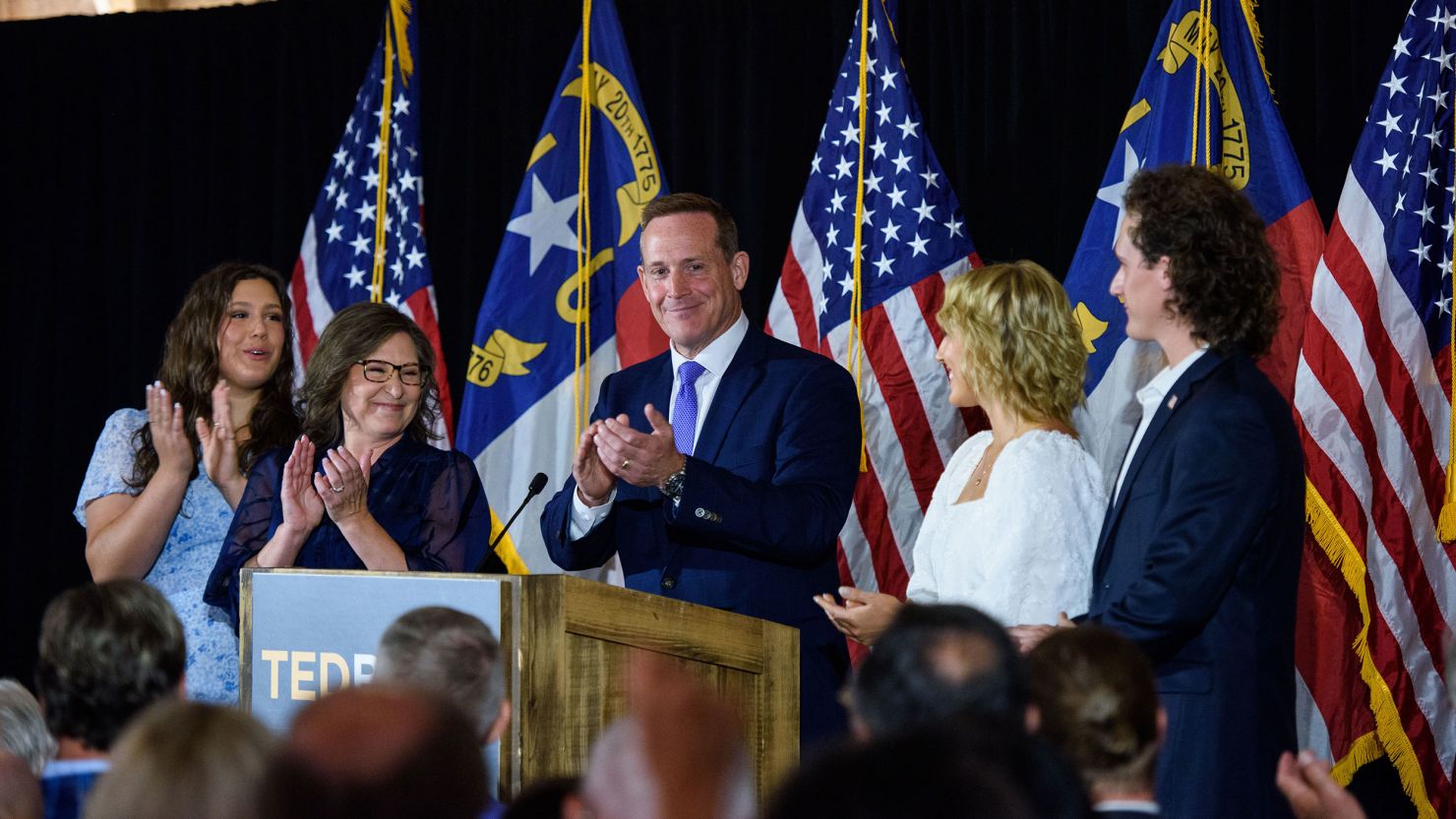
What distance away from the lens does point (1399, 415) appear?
4.49 metres

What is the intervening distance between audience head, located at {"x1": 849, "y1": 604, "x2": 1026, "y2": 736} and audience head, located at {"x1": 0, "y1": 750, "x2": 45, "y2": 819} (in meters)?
1.00

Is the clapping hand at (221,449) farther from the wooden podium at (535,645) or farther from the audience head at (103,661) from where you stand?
the audience head at (103,661)

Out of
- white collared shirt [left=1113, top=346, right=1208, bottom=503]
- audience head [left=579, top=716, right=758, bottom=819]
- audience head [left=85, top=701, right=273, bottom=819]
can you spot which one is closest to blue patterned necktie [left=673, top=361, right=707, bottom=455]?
white collared shirt [left=1113, top=346, right=1208, bottom=503]

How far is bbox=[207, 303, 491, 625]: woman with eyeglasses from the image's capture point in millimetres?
3377

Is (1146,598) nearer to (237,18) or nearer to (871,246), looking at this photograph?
(871,246)

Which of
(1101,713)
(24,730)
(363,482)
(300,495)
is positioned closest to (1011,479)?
(1101,713)

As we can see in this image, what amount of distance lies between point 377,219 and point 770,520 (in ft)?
10.0

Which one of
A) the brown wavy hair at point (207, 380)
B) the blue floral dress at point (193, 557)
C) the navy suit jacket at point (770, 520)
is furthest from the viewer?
the brown wavy hair at point (207, 380)

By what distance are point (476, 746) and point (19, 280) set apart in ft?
19.6

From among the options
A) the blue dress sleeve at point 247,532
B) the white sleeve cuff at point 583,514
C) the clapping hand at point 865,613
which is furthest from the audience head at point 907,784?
the blue dress sleeve at point 247,532

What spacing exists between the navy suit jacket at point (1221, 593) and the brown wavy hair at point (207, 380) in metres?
2.23

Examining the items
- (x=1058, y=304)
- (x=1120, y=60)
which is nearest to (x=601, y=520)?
(x=1058, y=304)

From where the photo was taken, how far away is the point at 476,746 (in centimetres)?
119

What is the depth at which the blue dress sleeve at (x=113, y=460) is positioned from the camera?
411 cm
